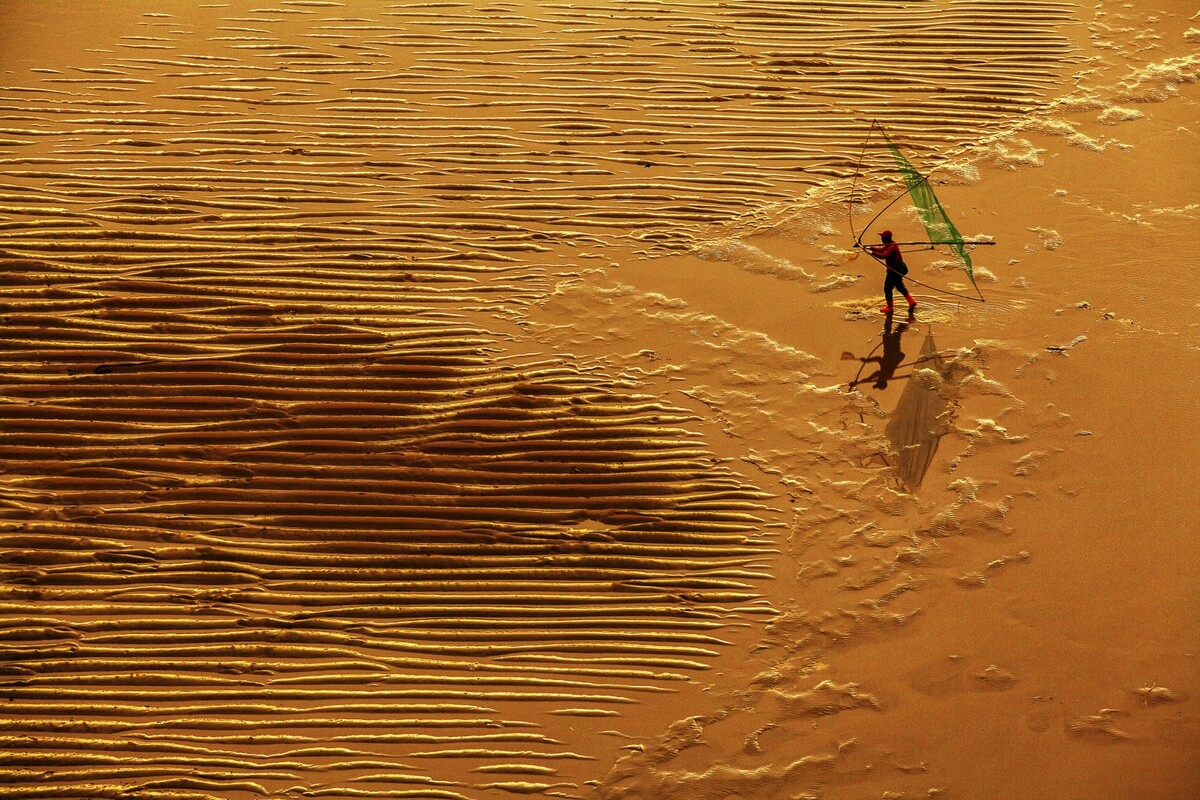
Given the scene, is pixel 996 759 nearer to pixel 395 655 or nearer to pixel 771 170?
pixel 395 655

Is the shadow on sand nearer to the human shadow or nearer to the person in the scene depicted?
the human shadow

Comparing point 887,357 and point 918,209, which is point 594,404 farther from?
point 918,209

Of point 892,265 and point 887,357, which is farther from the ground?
point 892,265

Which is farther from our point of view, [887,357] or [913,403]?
[887,357]

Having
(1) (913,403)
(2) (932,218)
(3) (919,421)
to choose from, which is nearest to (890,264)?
(2) (932,218)

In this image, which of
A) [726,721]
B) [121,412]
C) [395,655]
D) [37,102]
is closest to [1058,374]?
[726,721]

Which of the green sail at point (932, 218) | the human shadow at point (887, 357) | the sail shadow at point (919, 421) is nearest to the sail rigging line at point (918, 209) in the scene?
the green sail at point (932, 218)

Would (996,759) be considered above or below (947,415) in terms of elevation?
below

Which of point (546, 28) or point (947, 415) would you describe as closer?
point (947, 415)
